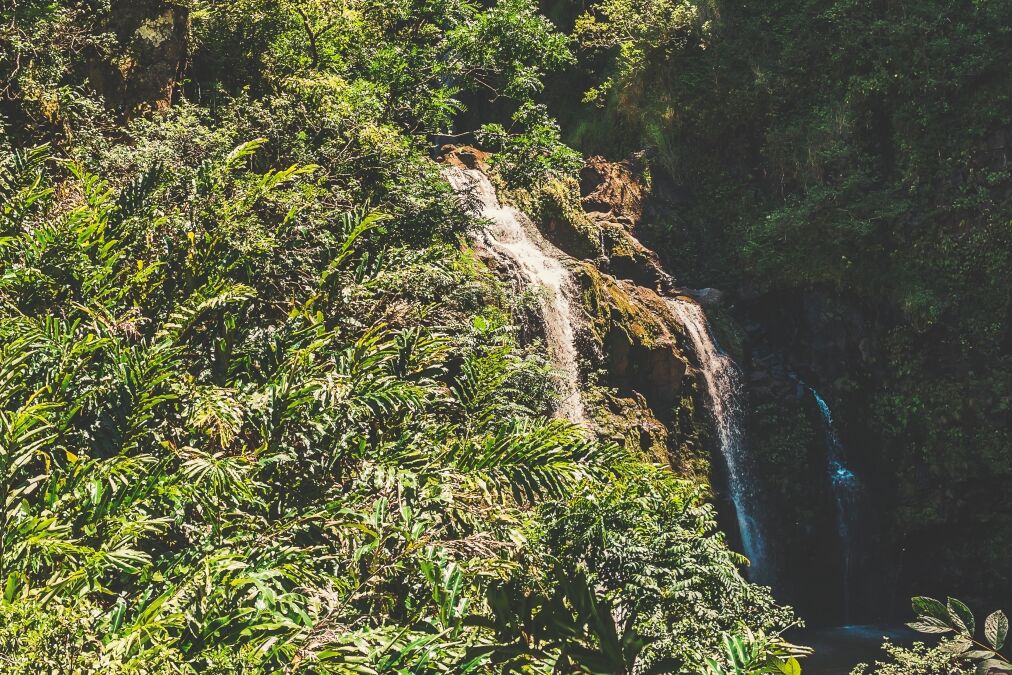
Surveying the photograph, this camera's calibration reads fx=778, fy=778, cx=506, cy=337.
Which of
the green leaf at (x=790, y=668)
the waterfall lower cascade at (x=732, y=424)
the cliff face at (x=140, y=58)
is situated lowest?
the green leaf at (x=790, y=668)

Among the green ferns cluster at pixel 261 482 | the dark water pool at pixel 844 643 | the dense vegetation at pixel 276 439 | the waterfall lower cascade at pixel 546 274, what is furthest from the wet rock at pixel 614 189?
the green ferns cluster at pixel 261 482

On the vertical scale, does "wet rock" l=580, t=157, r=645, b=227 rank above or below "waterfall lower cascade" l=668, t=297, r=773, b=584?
above

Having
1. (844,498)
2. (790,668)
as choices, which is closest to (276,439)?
(790,668)

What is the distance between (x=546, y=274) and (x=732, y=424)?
424 centimetres

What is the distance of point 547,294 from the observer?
11766mm

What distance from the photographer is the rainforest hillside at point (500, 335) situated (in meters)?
3.70

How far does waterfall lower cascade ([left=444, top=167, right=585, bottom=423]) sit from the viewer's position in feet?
37.7

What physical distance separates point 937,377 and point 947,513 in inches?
89.6

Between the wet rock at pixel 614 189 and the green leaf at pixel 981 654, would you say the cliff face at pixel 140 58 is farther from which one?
the wet rock at pixel 614 189

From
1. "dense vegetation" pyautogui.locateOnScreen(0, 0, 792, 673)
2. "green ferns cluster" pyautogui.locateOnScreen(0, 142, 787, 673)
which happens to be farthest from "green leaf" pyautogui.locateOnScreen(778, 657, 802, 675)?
"green ferns cluster" pyautogui.locateOnScreen(0, 142, 787, 673)

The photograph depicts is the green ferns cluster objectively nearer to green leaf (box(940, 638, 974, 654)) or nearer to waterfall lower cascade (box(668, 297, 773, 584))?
green leaf (box(940, 638, 974, 654))

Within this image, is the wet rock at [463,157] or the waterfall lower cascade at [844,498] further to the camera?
the wet rock at [463,157]

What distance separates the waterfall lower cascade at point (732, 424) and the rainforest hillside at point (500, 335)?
10 cm

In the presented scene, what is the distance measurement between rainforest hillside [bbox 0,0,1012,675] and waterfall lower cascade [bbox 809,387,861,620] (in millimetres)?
58
